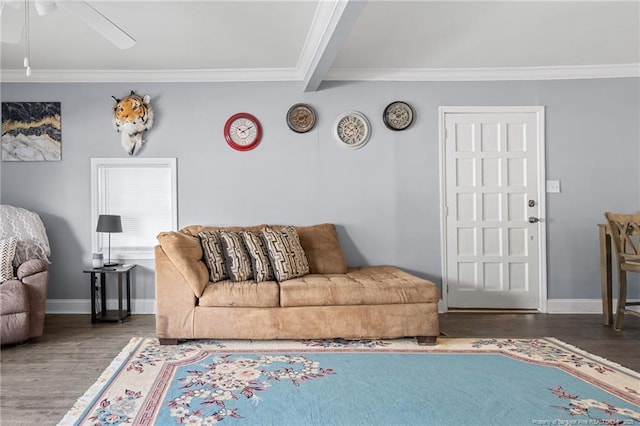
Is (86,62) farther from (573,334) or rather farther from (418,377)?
(573,334)

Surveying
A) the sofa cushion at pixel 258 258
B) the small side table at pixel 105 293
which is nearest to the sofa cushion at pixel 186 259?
the sofa cushion at pixel 258 258

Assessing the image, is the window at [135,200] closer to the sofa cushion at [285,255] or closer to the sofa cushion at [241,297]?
the sofa cushion at [285,255]

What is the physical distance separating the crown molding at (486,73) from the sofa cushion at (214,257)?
1974 mm

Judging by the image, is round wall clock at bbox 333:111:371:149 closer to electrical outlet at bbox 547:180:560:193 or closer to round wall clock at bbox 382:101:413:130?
round wall clock at bbox 382:101:413:130

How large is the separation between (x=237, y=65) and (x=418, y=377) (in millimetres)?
3162

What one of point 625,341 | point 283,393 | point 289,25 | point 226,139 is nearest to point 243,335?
point 283,393

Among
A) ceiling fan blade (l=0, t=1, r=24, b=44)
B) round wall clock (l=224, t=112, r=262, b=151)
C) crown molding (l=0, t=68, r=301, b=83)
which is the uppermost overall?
crown molding (l=0, t=68, r=301, b=83)

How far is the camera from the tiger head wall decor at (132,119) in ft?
13.7

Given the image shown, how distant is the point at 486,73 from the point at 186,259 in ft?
10.9

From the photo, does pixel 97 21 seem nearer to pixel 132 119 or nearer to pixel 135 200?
pixel 132 119

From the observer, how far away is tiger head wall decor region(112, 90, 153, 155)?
13.7ft

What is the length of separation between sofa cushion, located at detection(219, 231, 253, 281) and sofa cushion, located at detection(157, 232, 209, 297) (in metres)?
0.20

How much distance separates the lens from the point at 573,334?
11.5 ft

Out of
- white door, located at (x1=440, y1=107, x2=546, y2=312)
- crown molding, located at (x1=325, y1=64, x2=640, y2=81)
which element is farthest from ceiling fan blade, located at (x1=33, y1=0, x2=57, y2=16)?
white door, located at (x1=440, y1=107, x2=546, y2=312)
